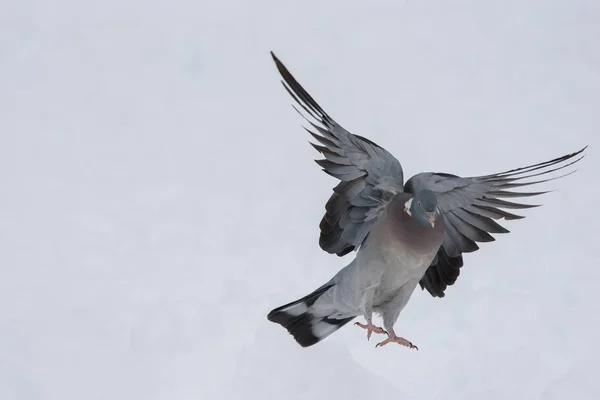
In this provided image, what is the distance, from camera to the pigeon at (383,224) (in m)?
4.27

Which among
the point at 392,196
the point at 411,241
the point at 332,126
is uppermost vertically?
the point at 332,126

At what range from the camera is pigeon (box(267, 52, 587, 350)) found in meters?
4.27

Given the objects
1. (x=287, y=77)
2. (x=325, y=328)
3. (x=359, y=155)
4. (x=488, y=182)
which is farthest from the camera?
(x=325, y=328)

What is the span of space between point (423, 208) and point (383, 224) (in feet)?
1.09

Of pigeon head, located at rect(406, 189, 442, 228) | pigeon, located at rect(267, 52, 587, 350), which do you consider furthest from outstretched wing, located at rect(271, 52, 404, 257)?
pigeon head, located at rect(406, 189, 442, 228)

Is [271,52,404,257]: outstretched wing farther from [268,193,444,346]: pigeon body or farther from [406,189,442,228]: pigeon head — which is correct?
[406,189,442,228]: pigeon head

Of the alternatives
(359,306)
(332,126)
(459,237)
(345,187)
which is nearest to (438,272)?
(459,237)

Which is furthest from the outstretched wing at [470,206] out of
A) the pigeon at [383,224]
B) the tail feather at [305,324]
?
the tail feather at [305,324]

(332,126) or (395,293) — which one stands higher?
(332,126)

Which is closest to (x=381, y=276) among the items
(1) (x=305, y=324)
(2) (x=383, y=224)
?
(2) (x=383, y=224)

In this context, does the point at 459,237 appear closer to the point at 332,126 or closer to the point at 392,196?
the point at 392,196

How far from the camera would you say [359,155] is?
4.40 meters

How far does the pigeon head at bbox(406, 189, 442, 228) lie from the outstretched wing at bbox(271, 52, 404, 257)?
12.3 inches

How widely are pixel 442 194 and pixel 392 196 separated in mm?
362
